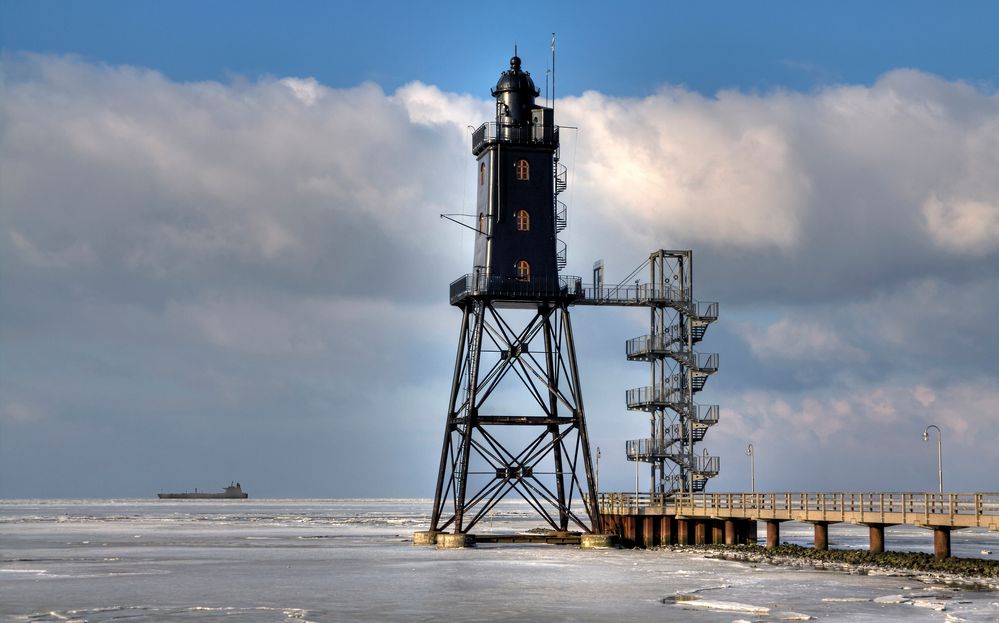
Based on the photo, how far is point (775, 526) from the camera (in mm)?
59938

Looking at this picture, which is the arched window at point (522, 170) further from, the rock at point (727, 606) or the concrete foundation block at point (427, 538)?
the rock at point (727, 606)

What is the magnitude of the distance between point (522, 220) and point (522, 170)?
2.33 meters

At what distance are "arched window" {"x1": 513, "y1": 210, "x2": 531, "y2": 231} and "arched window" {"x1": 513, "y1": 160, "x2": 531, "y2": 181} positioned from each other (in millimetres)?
1596

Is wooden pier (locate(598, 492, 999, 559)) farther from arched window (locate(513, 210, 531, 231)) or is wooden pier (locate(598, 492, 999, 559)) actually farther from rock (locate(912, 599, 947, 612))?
arched window (locate(513, 210, 531, 231))

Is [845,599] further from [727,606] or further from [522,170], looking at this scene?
[522,170]

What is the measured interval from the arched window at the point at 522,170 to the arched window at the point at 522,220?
5.24ft

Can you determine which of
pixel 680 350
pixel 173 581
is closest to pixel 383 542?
pixel 680 350

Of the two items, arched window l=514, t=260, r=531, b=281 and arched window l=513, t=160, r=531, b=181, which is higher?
arched window l=513, t=160, r=531, b=181

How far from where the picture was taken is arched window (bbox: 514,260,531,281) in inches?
2426

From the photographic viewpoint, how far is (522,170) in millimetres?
62594

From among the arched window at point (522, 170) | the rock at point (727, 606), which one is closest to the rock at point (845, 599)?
the rock at point (727, 606)

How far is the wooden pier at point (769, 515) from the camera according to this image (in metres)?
46.7

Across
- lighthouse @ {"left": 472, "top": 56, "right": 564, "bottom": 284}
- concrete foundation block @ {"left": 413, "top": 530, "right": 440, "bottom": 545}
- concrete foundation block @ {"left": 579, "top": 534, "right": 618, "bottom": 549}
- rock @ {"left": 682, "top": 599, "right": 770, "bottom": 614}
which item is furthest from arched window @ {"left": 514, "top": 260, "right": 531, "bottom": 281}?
rock @ {"left": 682, "top": 599, "right": 770, "bottom": 614}

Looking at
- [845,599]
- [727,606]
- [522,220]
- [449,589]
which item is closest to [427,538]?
[522,220]
